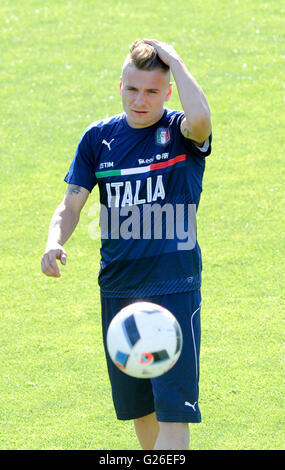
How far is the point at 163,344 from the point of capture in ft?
16.9

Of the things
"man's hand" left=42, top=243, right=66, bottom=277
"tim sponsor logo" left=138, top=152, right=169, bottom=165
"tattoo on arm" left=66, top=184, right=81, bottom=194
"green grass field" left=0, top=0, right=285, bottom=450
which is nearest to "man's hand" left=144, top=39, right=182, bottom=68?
"tim sponsor logo" left=138, top=152, right=169, bottom=165

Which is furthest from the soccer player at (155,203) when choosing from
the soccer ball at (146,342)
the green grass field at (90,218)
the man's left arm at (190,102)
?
the green grass field at (90,218)

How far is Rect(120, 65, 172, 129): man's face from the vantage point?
559cm

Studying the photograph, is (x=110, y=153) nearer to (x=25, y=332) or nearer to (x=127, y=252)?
(x=127, y=252)

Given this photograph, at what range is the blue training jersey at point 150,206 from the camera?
5.64 metres

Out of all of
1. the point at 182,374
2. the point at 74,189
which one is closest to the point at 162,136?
the point at 74,189

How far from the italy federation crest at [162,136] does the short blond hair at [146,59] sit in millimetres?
367

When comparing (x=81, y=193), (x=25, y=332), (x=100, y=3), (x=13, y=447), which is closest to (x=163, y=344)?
(x=81, y=193)

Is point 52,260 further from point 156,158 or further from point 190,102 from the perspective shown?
point 190,102

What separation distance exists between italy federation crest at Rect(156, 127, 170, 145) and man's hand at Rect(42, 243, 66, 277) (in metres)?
0.93

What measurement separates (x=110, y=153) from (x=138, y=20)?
894 cm

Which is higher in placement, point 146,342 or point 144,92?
point 144,92

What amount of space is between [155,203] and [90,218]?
15.4 feet

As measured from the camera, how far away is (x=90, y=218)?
405 inches
